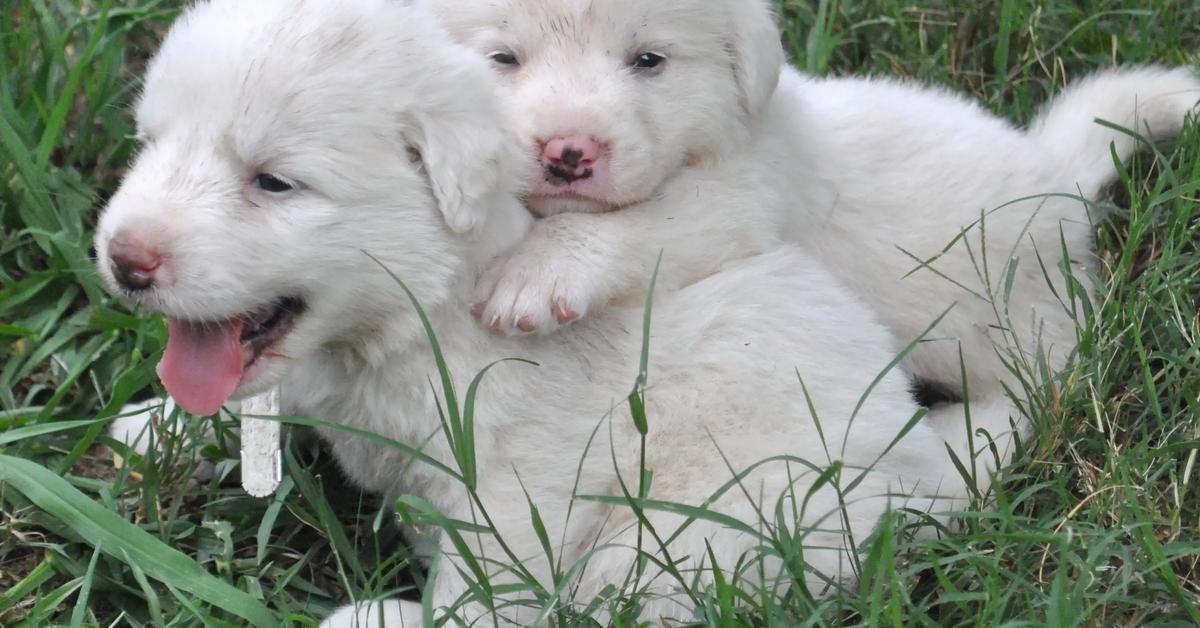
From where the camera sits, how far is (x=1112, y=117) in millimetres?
4332

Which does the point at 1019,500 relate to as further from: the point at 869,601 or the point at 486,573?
the point at 486,573

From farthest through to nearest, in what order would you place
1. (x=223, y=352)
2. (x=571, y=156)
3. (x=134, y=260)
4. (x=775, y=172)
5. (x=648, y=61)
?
(x=775, y=172)
(x=648, y=61)
(x=571, y=156)
(x=223, y=352)
(x=134, y=260)

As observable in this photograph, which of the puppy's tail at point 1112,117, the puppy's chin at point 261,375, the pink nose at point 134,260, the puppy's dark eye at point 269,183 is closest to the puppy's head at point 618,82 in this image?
the puppy's dark eye at point 269,183

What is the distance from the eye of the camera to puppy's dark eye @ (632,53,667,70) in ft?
11.3

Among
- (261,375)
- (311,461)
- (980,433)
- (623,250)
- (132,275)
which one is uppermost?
(132,275)

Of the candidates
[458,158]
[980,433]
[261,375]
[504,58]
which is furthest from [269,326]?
[980,433]

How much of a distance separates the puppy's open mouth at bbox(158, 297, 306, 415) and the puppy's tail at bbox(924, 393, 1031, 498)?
1529mm

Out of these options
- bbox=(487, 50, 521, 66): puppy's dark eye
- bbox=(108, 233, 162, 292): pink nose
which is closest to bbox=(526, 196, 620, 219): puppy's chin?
bbox=(487, 50, 521, 66): puppy's dark eye

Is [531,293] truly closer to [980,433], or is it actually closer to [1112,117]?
[980,433]

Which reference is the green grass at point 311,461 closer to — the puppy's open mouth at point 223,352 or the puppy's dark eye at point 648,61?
the puppy's open mouth at point 223,352

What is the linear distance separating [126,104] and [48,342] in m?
0.93

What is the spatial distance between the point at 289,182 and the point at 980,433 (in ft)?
5.58

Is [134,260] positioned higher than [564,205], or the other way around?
Result: [134,260]

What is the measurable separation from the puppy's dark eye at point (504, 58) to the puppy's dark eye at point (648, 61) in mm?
300
